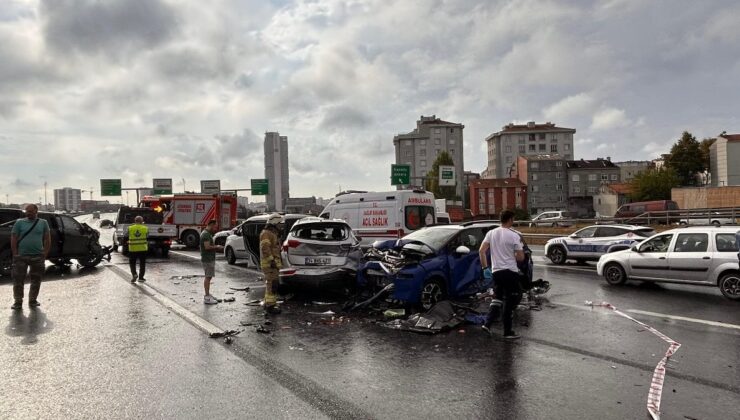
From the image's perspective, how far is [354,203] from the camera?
17.8 m

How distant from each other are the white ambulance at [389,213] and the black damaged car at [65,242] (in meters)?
8.82

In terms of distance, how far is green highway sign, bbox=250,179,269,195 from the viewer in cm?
5591

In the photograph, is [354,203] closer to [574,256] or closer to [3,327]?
[574,256]

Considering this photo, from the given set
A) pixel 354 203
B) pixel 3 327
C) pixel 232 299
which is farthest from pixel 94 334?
pixel 354 203

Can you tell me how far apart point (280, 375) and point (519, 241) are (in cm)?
371

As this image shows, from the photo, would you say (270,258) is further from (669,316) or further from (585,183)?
(585,183)

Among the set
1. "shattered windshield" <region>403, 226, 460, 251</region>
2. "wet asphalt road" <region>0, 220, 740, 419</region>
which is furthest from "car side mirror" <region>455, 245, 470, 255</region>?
"wet asphalt road" <region>0, 220, 740, 419</region>

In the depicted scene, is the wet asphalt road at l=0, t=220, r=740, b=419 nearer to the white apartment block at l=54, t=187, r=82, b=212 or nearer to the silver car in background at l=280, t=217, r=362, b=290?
the silver car in background at l=280, t=217, r=362, b=290

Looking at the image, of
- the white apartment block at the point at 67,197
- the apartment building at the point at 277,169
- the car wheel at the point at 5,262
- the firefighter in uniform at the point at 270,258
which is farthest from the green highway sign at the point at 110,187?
the white apartment block at the point at 67,197

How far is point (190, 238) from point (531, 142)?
94.6m

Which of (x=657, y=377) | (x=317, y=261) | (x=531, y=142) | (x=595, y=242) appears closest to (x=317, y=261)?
(x=317, y=261)

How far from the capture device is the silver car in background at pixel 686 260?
968 centimetres

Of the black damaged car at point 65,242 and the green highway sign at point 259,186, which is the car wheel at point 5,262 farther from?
the green highway sign at point 259,186

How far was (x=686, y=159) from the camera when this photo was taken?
2886 inches
